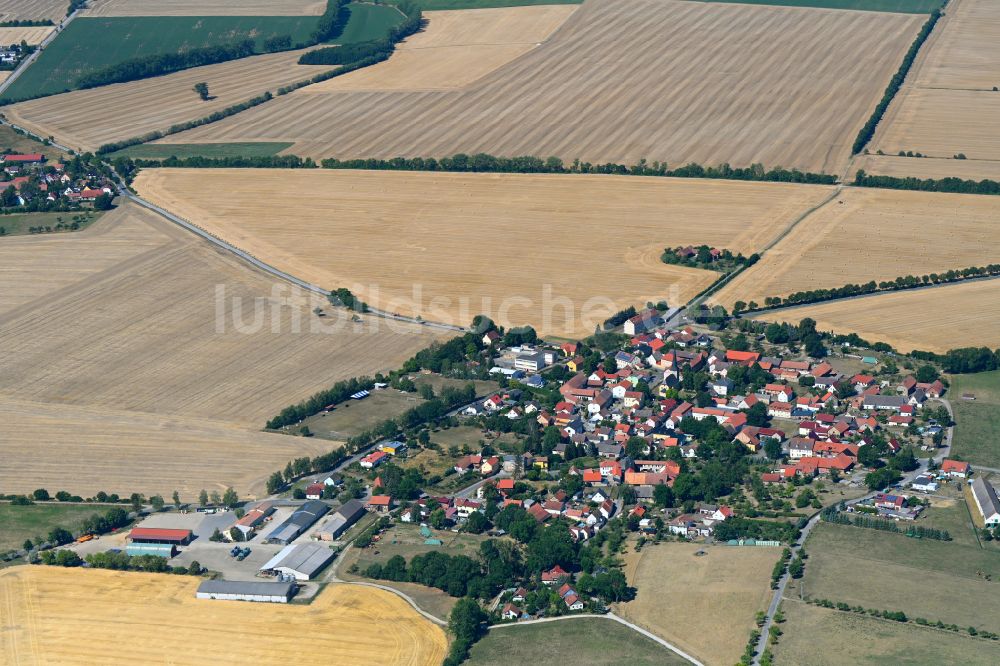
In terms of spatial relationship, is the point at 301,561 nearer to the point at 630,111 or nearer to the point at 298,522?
the point at 298,522

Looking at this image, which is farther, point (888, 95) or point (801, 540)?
point (888, 95)

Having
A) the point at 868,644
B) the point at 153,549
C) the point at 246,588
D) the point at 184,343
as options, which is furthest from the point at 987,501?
the point at 184,343

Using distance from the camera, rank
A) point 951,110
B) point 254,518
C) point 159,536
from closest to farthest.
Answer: point 159,536, point 254,518, point 951,110

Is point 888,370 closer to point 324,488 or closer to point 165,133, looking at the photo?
point 324,488

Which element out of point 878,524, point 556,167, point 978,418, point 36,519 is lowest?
point 36,519

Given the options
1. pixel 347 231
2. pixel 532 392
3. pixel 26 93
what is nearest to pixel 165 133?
pixel 26 93
